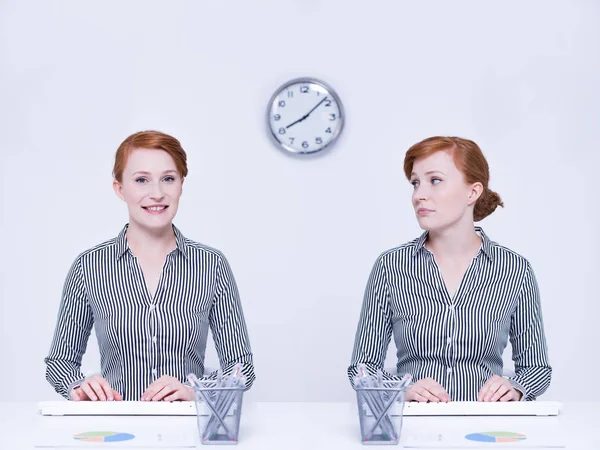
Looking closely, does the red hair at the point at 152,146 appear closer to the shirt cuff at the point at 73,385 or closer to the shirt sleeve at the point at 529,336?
the shirt cuff at the point at 73,385

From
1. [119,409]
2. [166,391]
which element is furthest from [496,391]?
[119,409]

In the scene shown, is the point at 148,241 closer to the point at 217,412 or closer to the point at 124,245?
the point at 124,245

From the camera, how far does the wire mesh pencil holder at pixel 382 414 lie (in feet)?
6.19

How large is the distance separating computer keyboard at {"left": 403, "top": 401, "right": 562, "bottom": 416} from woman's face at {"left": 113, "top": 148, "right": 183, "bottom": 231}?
1.01 m

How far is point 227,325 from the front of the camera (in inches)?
114

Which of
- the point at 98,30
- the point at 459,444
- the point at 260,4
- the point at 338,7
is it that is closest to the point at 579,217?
the point at 338,7

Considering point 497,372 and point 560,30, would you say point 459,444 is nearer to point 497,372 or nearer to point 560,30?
point 497,372

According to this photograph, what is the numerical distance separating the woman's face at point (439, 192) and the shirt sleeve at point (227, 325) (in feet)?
2.13

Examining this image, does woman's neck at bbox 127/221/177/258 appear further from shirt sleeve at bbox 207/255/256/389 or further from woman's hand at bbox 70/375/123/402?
woman's hand at bbox 70/375/123/402

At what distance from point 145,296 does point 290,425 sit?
2.95ft

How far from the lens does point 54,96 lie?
4.56 meters

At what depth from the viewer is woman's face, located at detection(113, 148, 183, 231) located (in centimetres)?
276

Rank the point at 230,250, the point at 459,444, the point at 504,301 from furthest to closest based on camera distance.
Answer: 1. the point at 230,250
2. the point at 504,301
3. the point at 459,444

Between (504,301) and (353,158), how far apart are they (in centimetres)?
185
